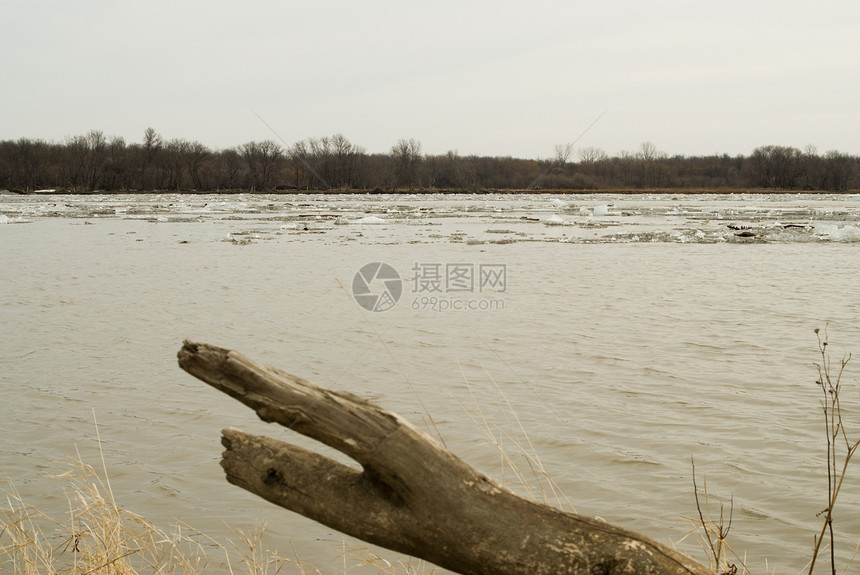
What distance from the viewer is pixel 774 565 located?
3656 mm

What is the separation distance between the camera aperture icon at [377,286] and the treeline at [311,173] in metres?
65.9

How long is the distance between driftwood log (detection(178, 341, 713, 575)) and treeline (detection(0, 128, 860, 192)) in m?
79.4

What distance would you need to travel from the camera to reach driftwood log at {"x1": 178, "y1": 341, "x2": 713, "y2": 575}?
1706mm

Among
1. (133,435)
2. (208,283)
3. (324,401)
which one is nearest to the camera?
(324,401)

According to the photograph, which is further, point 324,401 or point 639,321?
point 639,321

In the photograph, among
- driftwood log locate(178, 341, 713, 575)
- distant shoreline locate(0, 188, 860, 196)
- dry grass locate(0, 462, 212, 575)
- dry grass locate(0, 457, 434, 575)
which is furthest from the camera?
distant shoreline locate(0, 188, 860, 196)

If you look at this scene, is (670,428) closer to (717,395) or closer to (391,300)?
(717,395)

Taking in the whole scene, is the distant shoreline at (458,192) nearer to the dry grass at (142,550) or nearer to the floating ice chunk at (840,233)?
the floating ice chunk at (840,233)

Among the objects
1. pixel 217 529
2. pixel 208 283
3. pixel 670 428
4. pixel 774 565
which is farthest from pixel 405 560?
pixel 208 283

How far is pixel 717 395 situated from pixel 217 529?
421cm

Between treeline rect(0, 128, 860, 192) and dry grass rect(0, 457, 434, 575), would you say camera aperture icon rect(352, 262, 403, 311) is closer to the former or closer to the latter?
dry grass rect(0, 457, 434, 575)

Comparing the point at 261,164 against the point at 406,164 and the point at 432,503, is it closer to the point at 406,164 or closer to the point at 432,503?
the point at 406,164

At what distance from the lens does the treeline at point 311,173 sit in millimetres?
84500

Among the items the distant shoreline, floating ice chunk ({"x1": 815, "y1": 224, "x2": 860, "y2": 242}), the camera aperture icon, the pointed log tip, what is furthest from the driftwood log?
the distant shoreline
